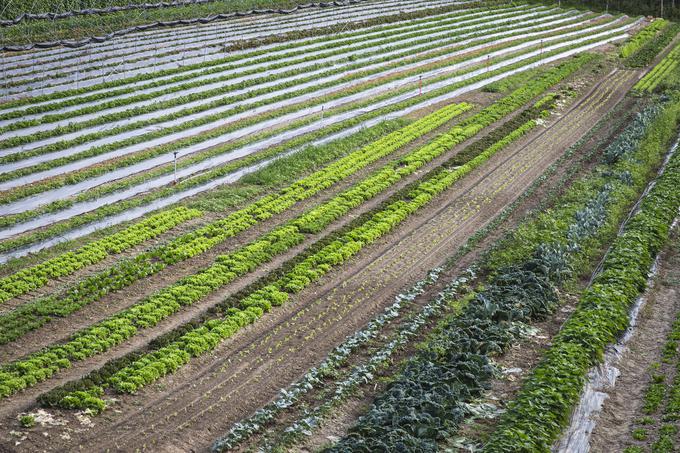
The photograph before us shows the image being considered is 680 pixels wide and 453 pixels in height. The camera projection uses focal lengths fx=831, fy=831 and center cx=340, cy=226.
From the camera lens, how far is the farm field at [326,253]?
18750mm

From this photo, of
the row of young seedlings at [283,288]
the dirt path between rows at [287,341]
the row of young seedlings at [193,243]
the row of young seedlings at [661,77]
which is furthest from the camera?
the row of young seedlings at [661,77]

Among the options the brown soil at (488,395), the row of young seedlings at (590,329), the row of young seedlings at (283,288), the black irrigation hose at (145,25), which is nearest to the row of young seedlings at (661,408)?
the row of young seedlings at (590,329)

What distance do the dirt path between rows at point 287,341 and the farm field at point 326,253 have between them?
77 mm

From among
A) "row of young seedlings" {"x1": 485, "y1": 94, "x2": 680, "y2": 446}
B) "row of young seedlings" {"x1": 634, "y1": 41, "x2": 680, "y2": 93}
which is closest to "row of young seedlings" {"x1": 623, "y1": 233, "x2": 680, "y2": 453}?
"row of young seedlings" {"x1": 485, "y1": 94, "x2": 680, "y2": 446}

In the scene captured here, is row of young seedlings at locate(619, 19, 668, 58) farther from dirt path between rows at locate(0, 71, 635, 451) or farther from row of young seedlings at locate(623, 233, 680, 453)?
row of young seedlings at locate(623, 233, 680, 453)

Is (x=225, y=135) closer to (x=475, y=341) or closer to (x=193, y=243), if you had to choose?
(x=193, y=243)

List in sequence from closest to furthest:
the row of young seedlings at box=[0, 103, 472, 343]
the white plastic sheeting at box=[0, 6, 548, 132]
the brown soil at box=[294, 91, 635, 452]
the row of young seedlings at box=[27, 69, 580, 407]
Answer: the brown soil at box=[294, 91, 635, 452], the row of young seedlings at box=[27, 69, 580, 407], the row of young seedlings at box=[0, 103, 472, 343], the white plastic sheeting at box=[0, 6, 548, 132]

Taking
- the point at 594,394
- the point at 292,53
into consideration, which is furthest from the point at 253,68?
the point at 594,394

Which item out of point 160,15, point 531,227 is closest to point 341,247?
point 531,227

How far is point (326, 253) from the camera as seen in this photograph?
2722 centimetres

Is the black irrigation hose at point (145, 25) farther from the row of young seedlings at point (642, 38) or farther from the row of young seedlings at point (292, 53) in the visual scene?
the row of young seedlings at point (642, 38)

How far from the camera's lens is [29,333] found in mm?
22062

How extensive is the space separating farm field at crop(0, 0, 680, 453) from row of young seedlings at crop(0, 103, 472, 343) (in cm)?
10

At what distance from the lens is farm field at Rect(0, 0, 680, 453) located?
61.5ft
